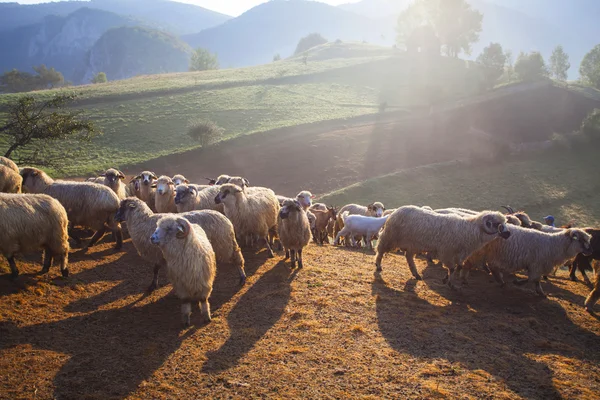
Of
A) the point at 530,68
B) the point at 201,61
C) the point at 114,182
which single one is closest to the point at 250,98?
the point at 114,182

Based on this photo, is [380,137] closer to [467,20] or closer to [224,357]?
[224,357]

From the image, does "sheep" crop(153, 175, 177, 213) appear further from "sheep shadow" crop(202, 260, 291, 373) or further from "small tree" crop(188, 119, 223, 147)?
"small tree" crop(188, 119, 223, 147)

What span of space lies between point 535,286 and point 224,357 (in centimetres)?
833

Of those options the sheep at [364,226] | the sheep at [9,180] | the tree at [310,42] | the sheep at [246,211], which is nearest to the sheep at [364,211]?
the sheep at [364,226]

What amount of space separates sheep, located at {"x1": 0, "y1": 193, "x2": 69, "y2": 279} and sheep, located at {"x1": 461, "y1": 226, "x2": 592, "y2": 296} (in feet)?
33.1

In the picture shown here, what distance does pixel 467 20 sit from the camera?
316 ft

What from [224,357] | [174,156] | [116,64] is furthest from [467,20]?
[116,64]

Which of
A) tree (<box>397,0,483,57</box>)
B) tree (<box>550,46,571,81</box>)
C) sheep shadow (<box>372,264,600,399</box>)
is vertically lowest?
sheep shadow (<box>372,264,600,399</box>)

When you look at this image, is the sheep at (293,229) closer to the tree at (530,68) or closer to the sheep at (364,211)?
the sheep at (364,211)

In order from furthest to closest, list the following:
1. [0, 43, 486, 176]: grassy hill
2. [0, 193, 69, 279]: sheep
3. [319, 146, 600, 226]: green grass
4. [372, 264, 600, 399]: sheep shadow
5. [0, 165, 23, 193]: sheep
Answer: [0, 43, 486, 176]: grassy hill, [319, 146, 600, 226]: green grass, [0, 165, 23, 193]: sheep, [0, 193, 69, 279]: sheep, [372, 264, 600, 399]: sheep shadow

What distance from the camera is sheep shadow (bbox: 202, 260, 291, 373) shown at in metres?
6.00

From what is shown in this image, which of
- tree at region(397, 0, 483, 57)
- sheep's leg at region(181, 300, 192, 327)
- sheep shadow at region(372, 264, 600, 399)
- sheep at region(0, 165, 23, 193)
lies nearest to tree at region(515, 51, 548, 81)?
tree at region(397, 0, 483, 57)

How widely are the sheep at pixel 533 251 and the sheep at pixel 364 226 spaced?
216 inches

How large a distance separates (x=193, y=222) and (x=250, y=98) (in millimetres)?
53552
